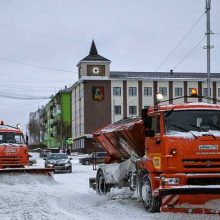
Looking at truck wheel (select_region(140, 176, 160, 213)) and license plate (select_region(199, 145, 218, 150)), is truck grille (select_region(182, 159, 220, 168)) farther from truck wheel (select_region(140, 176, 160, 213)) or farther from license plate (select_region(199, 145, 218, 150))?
truck wheel (select_region(140, 176, 160, 213))

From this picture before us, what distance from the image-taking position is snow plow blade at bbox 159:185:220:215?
39.5ft

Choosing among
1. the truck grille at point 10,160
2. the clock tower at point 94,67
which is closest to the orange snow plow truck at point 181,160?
the truck grille at point 10,160

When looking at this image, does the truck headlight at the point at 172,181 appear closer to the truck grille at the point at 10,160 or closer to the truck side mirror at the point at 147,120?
the truck side mirror at the point at 147,120

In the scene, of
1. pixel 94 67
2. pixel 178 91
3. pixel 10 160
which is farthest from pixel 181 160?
pixel 178 91

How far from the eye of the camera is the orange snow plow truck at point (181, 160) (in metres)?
12.1

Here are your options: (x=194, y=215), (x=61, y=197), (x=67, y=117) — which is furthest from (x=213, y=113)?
(x=67, y=117)

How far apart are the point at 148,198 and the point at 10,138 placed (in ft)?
39.5

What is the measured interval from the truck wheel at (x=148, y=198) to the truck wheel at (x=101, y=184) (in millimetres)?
3759

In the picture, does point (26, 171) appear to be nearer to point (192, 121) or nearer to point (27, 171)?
point (27, 171)

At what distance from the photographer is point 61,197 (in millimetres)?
16875

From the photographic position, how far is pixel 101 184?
59.9 ft

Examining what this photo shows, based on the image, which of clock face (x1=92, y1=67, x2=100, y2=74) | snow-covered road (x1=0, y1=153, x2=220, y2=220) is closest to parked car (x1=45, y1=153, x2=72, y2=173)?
snow-covered road (x1=0, y1=153, x2=220, y2=220)

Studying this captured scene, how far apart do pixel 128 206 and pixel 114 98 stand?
84.0 metres

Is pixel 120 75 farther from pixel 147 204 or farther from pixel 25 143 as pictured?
pixel 147 204
